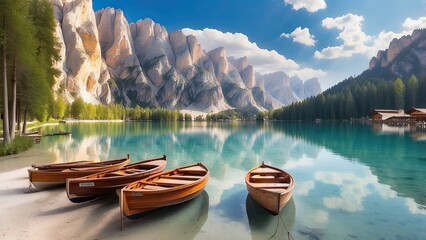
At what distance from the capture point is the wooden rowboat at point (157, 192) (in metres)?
11.3

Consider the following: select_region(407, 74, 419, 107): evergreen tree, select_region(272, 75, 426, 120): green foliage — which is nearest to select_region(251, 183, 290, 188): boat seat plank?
select_region(272, 75, 426, 120): green foliage

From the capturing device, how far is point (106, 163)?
62.5 feet

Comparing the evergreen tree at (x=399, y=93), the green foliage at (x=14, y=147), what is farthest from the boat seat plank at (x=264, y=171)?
the evergreen tree at (x=399, y=93)

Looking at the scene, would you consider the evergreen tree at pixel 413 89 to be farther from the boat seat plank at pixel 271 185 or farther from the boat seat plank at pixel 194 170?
the boat seat plank at pixel 194 170

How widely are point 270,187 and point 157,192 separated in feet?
19.0

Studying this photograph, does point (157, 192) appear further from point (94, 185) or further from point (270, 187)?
point (270, 187)

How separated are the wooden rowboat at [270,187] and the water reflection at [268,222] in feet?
2.21

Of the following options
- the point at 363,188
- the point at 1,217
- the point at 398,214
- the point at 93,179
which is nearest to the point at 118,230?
the point at 93,179

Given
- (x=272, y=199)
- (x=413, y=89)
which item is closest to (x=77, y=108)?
(x=272, y=199)

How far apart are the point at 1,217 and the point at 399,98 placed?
524 feet

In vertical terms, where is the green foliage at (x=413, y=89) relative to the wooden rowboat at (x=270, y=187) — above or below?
above

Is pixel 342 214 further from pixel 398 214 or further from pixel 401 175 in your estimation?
pixel 401 175

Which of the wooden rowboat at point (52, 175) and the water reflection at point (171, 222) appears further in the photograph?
the wooden rowboat at point (52, 175)

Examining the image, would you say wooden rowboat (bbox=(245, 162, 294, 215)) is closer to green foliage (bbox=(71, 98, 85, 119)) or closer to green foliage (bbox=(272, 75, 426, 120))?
green foliage (bbox=(272, 75, 426, 120))
